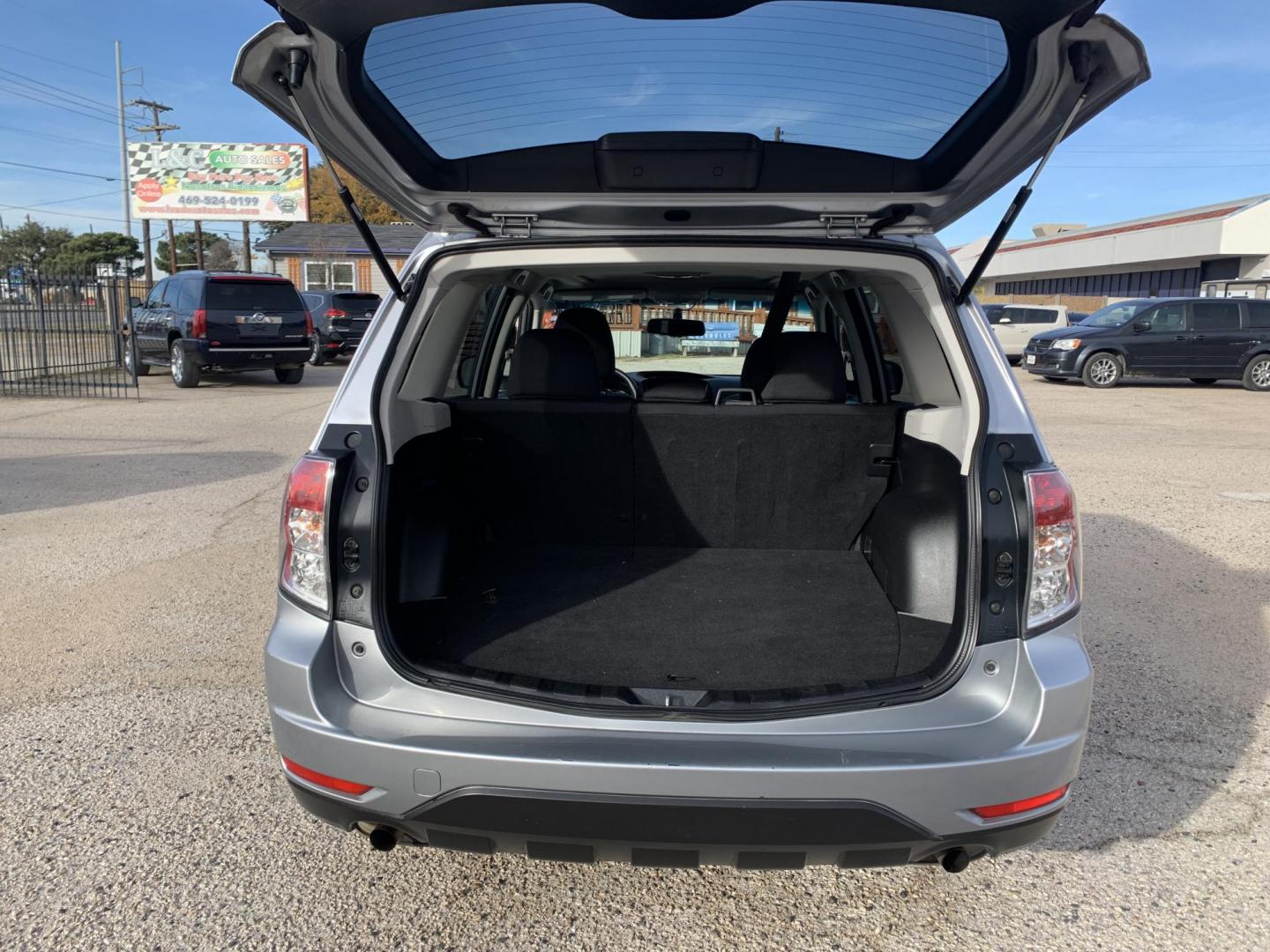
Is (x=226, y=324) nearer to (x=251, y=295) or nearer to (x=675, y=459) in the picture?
(x=251, y=295)

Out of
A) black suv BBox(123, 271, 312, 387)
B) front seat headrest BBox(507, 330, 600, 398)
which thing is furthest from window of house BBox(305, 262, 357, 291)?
front seat headrest BBox(507, 330, 600, 398)

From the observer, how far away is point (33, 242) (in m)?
64.2

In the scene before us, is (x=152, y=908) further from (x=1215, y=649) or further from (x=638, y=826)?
(x=1215, y=649)

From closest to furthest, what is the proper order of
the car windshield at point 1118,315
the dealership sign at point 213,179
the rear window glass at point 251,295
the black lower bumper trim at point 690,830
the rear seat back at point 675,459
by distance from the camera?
1. the black lower bumper trim at point 690,830
2. the rear seat back at point 675,459
3. the rear window glass at point 251,295
4. the car windshield at point 1118,315
5. the dealership sign at point 213,179

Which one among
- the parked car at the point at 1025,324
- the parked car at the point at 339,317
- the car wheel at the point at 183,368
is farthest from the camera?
the parked car at the point at 1025,324

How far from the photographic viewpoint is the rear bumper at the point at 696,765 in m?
1.77

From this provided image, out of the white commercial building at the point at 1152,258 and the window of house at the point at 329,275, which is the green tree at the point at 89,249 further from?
the white commercial building at the point at 1152,258

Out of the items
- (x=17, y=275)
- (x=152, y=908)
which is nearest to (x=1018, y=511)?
(x=152, y=908)

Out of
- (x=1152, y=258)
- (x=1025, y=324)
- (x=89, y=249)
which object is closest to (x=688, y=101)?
(x=1025, y=324)

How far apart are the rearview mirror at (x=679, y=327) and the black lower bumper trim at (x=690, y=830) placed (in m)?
3.47

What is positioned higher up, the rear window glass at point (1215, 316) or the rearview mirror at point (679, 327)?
the rear window glass at point (1215, 316)

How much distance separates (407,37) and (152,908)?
2198mm

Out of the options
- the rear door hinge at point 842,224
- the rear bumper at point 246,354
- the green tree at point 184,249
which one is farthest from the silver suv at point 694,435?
the green tree at point 184,249

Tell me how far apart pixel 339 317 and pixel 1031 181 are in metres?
19.0
